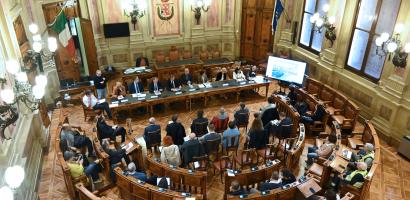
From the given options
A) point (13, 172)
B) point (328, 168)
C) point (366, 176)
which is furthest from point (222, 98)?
point (13, 172)

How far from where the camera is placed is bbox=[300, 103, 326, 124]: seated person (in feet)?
31.9

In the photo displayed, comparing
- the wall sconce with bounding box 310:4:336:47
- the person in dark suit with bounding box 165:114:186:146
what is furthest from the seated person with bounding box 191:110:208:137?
the wall sconce with bounding box 310:4:336:47

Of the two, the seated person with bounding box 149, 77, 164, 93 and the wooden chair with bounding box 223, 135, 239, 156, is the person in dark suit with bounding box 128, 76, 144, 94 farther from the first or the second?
the wooden chair with bounding box 223, 135, 239, 156

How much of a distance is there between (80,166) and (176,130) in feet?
8.27

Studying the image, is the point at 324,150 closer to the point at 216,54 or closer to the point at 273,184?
the point at 273,184

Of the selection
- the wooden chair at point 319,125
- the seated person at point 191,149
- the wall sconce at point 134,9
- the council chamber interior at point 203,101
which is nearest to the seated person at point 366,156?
the council chamber interior at point 203,101

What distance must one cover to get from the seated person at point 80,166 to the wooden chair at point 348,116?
6.64 metres

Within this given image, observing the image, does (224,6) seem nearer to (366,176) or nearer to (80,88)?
(80,88)

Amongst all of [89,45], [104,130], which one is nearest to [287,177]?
[104,130]

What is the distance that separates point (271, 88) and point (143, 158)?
6543 mm

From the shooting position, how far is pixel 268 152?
8586mm

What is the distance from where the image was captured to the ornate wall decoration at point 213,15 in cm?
1398

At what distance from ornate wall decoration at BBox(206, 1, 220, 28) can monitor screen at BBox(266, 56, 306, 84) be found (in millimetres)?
3381

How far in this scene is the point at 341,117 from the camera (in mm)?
9945
